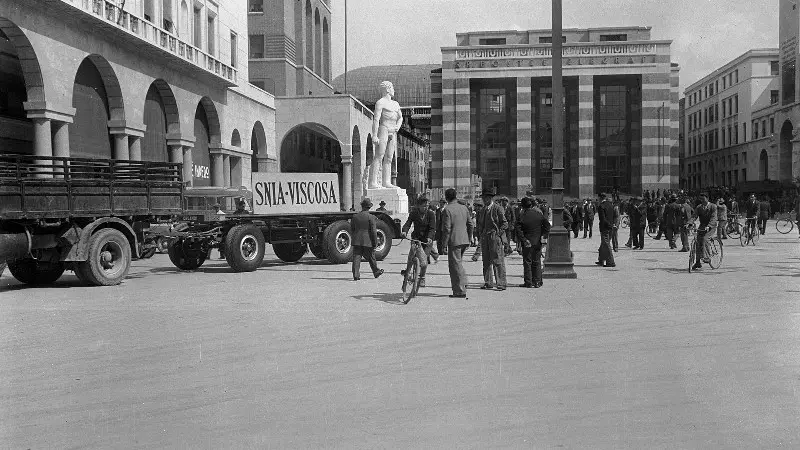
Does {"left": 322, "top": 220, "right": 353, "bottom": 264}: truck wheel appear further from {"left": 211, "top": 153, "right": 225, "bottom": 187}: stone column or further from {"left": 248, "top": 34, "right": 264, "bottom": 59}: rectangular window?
{"left": 248, "top": 34, "right": 264, "bottom": 59}: rectangular window

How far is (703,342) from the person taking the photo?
819cm

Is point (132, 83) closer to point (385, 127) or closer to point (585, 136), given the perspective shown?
point (385, 127)

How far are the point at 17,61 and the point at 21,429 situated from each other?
21120 mm

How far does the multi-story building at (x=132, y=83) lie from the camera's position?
2145 cm

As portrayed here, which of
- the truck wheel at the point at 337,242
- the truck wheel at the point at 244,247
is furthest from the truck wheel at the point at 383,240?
the truck wheel at the point at 244,247

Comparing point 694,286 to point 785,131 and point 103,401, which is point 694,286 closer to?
point 103,401

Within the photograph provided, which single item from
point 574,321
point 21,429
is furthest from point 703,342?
point 21,429

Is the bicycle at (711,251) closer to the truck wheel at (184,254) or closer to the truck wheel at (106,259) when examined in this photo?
the truck wheel at (184,254)

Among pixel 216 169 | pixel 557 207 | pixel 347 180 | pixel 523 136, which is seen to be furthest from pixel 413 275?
pixel 523 136

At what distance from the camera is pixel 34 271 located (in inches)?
598

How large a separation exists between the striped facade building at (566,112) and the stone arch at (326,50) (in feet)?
56.9

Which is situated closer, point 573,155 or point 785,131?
point 785,131

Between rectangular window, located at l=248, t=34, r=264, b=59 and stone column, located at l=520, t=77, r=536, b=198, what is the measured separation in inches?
1369

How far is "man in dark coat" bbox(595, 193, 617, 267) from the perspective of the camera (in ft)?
59.8
